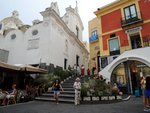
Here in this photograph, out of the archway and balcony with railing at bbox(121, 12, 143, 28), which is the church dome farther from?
the archway

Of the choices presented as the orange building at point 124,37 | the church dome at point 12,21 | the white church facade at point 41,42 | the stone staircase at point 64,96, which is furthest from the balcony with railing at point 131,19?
the church dome at point 12,21

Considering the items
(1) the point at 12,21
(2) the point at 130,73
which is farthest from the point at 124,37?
(1) the point at 12,21

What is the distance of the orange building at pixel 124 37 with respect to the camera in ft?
48.7

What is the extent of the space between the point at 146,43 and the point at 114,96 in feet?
25.9

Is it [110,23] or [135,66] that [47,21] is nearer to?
[110,23]

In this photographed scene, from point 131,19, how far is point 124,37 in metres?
2.22

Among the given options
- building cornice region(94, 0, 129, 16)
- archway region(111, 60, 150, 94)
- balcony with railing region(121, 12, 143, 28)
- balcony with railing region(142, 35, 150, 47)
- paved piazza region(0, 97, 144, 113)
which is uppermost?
building cornice region(94, 0, 129, 16)

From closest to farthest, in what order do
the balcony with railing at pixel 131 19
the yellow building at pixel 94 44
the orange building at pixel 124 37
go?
the orange building at pixel 124 37, the balcony with railing at pixel 131 19, the yellow building at pixel 94 44

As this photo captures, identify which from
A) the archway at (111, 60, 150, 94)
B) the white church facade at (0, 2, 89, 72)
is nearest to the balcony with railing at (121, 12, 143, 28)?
the archway at (111, 60, 150, 94)

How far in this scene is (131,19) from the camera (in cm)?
1672

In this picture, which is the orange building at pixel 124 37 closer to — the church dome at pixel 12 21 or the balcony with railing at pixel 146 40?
the balcony with railing at pixel 146 40

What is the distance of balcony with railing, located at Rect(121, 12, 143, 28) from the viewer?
16.2 meters

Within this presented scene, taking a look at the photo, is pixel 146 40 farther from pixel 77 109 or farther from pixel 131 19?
pixel 77 109

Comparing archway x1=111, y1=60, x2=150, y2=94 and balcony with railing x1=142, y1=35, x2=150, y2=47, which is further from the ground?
balcony with railing x1=142, y1=35, x2=150, y2=47
